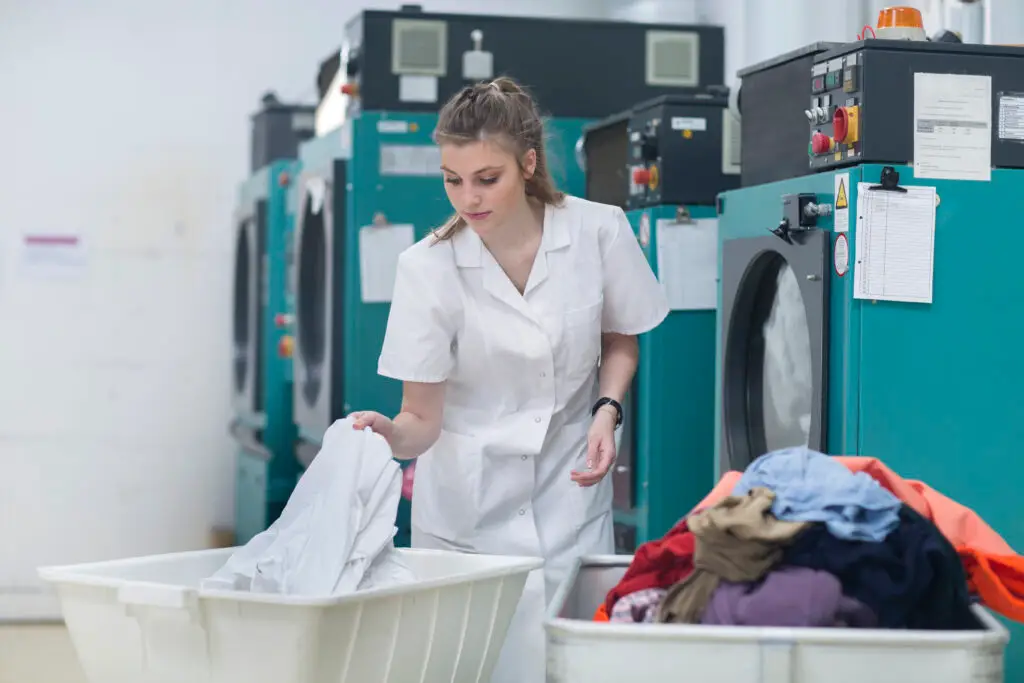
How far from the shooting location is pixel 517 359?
7.48 ft

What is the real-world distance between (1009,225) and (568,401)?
2.69 feet

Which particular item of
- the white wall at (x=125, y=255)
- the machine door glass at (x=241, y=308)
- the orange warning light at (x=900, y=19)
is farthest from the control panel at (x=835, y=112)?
the white wall at (x=125, y=255)

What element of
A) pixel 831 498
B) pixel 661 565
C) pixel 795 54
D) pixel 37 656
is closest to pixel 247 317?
pixel 37 656

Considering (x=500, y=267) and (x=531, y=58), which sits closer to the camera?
(x=500, y=267)

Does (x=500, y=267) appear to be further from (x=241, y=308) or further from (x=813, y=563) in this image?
(x=241, y=308)

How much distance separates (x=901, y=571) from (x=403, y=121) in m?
2.75

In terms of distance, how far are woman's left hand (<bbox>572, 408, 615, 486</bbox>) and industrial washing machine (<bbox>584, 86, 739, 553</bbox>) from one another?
1053 mm

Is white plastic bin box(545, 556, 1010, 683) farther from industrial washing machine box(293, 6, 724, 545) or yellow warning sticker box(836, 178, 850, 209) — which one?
industrial washing machine box(293, 6, 724, 545)

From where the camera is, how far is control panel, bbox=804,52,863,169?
2.39m

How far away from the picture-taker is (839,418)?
2.40m

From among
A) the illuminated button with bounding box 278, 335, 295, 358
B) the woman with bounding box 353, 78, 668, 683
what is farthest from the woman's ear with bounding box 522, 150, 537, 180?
the illuminated button with bounding box 278, 335, 295, 358

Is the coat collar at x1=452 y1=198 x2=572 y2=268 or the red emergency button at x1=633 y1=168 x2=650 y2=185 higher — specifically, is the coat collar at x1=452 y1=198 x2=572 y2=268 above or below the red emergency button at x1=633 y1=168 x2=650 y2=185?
below

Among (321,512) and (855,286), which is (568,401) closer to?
(855,286)

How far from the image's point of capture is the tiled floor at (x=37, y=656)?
4535mm
